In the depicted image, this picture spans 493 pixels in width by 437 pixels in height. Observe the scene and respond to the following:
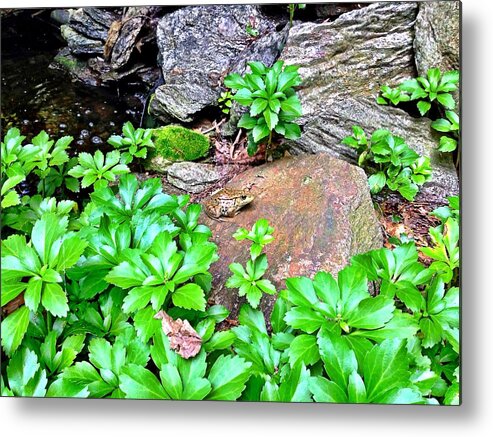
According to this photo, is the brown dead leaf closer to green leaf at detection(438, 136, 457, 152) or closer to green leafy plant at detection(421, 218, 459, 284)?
green leaf at detection(438, 136, 457, 152)

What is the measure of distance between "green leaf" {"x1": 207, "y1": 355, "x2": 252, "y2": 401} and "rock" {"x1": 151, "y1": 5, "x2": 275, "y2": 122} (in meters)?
0.95

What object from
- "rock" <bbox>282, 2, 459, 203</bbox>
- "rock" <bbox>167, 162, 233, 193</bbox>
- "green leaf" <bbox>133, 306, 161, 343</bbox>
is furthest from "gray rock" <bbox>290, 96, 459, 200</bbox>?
"green leaf" <bbox>133, 306, 161, 343</bbox>

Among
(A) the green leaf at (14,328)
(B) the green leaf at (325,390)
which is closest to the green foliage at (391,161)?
(B) the green leaf at (325,390)

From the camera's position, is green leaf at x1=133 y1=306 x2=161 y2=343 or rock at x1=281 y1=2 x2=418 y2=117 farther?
rock at x1=281 y1=2 x2=418 y2=117

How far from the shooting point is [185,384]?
1416mm

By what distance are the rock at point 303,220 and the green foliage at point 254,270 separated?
69 mm

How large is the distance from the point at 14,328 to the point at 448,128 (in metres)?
1.44

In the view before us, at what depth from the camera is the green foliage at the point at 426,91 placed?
1577 mm

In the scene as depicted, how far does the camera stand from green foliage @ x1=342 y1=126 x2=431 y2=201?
174 centimetres

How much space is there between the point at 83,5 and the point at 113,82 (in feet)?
1.18

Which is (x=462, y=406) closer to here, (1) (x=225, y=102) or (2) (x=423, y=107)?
(2) (x=423, y=107)

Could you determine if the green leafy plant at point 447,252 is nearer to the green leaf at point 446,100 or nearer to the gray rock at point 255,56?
the green leaf at point 446,100

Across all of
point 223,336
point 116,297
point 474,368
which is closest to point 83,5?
point 116,297

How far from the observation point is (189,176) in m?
1.88
